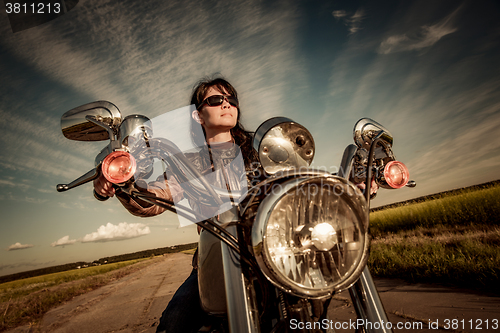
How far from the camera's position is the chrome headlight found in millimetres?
657

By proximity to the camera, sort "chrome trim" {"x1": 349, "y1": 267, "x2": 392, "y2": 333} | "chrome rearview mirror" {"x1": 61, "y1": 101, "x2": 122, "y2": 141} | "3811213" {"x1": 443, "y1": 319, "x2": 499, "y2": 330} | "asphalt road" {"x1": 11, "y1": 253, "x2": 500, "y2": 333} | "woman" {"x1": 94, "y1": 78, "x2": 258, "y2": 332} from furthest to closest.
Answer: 1. "asphalt road" {"x1": 11, "y1": 253, "x2": 500, "y2": 333}
2. "3811213" {"x1": 443, "y1": 319, "x2": 499, "y2": 330}
3. "woman" {"x1": 94, "y1": 78, "x2": 258, "y2": 332}
4. "chrome rearview mirror" {"x1": 61, "y1": 101, "x2": 122, "y2": 141}
5. "chrome trim" {"x1": 349, "y1": 267, "x2": 392, "y2": 333}

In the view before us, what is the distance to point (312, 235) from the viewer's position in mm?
729

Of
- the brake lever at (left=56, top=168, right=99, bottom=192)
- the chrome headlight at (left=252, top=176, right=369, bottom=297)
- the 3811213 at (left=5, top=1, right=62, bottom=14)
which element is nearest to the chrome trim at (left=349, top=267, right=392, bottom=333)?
the chrome headlight at (left=252, top=176, right=369, bottom=297)

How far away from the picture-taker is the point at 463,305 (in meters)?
1.92

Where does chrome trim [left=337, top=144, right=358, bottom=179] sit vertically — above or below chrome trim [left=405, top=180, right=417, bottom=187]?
above

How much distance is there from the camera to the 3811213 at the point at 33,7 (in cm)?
249

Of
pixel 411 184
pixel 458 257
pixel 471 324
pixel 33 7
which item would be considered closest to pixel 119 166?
pixel 411 184

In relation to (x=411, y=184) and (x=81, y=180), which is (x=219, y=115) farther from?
(x=411, y=184)

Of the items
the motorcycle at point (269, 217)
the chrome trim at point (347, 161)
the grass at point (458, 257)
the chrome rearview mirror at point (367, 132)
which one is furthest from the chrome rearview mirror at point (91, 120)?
the grass at point (458, 257)

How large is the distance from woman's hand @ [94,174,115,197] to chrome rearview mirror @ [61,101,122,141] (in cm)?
18

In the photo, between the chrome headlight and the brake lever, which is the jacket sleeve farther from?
the chrome headlight

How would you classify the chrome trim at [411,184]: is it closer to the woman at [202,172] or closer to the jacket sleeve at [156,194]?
the woman at [202,172]

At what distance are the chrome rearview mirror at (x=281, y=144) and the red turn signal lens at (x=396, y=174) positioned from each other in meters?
0.32

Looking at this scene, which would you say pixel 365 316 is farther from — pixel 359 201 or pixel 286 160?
pixel 286 160
